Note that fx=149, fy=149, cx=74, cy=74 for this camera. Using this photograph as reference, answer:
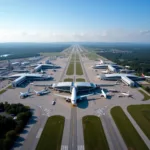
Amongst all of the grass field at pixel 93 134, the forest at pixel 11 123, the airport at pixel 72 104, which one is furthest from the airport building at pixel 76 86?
the forest at pixel 11 123

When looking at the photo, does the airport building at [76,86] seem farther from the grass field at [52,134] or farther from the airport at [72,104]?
the grass field at [52,134]

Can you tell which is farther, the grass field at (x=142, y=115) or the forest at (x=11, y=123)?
the grass field at (x=142, y=115)

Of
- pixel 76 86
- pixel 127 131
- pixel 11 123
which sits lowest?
pixel 127 131

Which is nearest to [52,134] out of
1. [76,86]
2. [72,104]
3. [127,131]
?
[72,104]

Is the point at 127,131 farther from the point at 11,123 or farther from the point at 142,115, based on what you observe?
the point at 11,123

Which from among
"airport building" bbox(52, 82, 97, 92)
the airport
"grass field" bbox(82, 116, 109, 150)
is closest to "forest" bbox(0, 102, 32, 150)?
the airport

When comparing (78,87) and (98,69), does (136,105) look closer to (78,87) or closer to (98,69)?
(78,87)
